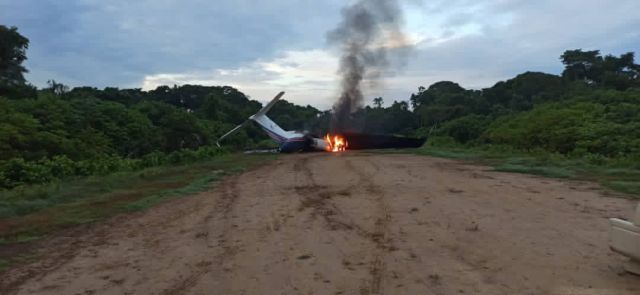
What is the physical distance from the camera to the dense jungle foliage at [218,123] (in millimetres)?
20281

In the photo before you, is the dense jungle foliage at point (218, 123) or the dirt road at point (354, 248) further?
the dense jungle foliage at point (218, 123)

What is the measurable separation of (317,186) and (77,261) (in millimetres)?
6939

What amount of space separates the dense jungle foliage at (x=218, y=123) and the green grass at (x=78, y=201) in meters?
2.78

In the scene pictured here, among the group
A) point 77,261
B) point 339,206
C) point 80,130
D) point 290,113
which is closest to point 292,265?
point 77,261

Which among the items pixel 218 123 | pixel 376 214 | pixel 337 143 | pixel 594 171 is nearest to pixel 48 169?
pixel 376 214

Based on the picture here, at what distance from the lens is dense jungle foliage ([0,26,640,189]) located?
20281 mm

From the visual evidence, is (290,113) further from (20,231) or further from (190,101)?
(20,231)

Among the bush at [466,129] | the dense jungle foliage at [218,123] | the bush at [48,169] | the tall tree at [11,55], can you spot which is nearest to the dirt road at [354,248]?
the bush at [48,169]

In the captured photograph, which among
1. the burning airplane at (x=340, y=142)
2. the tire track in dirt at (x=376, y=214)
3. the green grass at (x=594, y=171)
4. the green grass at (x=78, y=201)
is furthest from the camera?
the burning airplane at (x=340, y=142)

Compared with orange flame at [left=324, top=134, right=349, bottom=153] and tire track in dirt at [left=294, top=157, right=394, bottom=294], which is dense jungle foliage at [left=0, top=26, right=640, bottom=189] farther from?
tire track in dirt at [left=294, top=157, right=394, bottom=294]

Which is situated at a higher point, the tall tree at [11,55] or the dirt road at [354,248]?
the tall tree at [11,55]

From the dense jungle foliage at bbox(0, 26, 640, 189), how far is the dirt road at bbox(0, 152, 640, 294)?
9.15m

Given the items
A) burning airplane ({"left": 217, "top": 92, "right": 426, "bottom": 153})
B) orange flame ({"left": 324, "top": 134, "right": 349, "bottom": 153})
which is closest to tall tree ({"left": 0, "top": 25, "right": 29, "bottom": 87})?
burning airplane ({"left": 217, "top": 92, "right": 426, "bottom": 153})

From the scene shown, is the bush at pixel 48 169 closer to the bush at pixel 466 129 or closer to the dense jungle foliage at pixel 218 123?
the dense jungle foliage at pixel 218 123
